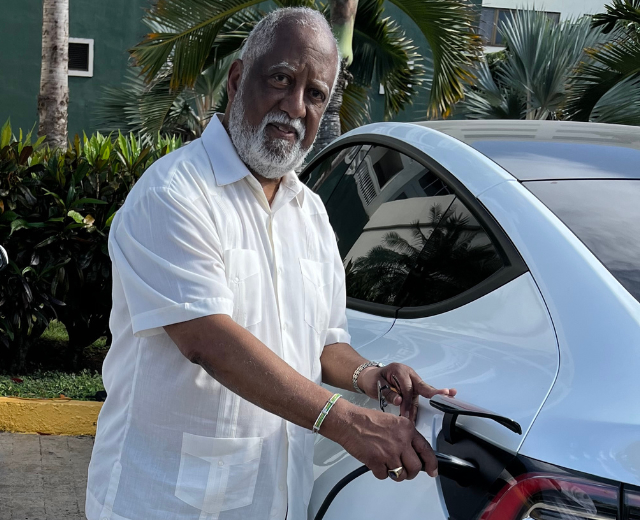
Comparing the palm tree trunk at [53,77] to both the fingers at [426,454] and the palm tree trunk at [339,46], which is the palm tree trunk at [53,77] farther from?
the fingers at [426,454]

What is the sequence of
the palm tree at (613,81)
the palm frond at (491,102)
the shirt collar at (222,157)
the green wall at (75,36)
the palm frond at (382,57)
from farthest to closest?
1. the green wall at (75,36)
2. the palm frond at (491,102)
3. the palm frond at (382,57)
4. the palm tree at (613,81)
5. the shirt collar at (222,157)

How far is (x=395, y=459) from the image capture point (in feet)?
4.62

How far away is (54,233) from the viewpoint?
5379 mm

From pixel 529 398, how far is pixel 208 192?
31.6 inches

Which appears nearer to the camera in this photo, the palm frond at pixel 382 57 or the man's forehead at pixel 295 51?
the man's forehead at pixel 295 51

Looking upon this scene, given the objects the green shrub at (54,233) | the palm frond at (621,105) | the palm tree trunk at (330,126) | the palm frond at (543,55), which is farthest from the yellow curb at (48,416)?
the palm frond at (543,55)

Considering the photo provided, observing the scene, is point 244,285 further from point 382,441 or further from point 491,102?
point 491,102

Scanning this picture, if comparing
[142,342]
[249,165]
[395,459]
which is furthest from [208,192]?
[395,459]

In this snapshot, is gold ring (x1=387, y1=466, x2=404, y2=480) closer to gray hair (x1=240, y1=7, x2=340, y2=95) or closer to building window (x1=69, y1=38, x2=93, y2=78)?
gray hair (x1=240, y1=7, x2=340, y2=95)

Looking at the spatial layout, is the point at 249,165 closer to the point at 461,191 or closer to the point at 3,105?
the point at 461,191

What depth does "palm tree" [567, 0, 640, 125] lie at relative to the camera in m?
8.19

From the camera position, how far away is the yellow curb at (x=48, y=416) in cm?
489

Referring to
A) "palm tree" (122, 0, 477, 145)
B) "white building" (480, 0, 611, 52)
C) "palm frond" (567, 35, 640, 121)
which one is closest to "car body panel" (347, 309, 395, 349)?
"palm tree" (122, 0, 477, 145)

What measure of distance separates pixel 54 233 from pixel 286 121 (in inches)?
153
